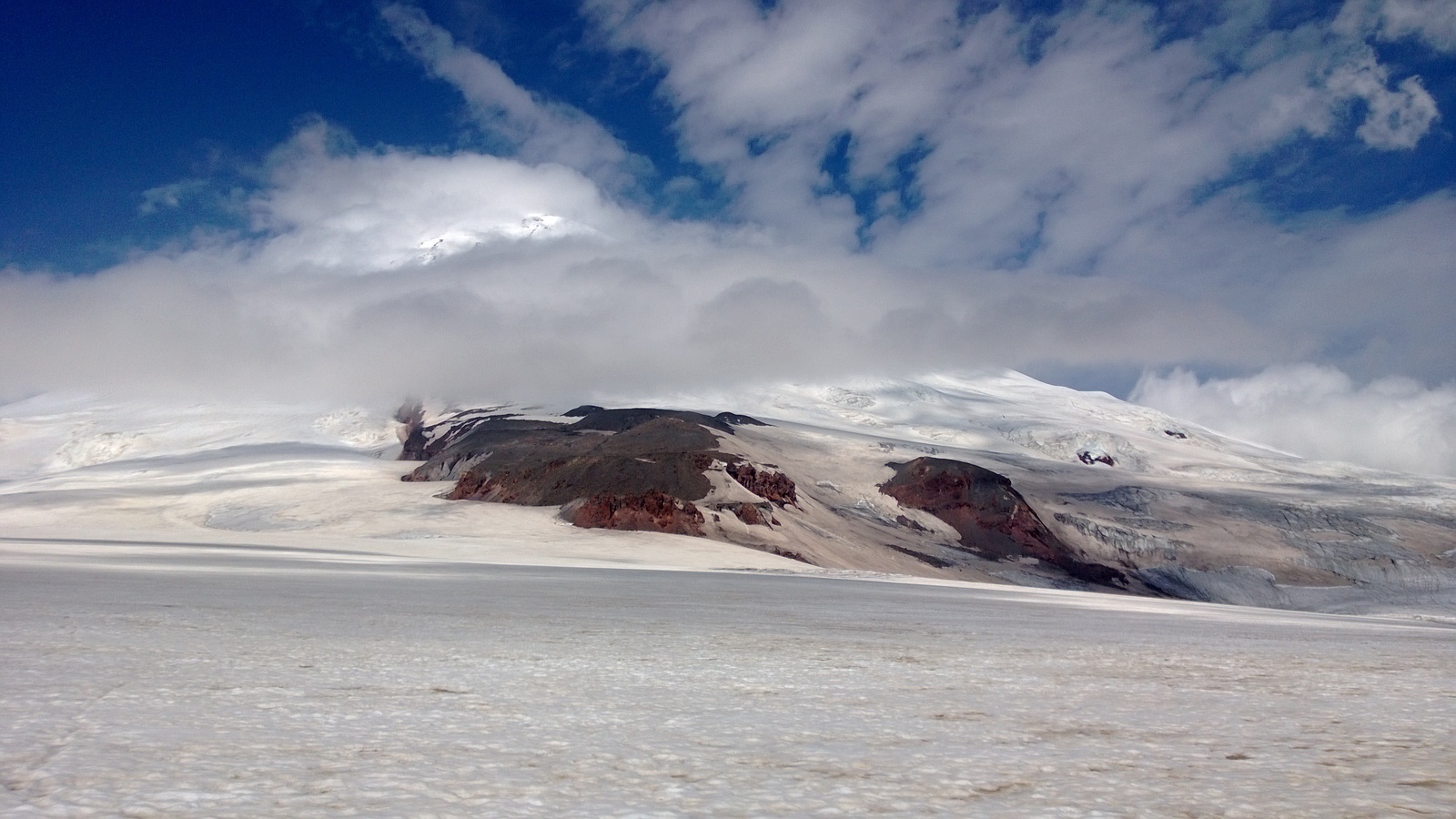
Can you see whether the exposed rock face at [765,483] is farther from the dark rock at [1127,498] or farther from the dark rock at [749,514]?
the dark rock at [1127,498]

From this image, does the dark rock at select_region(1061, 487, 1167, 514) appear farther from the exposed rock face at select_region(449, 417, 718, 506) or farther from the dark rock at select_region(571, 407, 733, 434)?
the exposed rock face at select_region(449, 417, 718, 506)

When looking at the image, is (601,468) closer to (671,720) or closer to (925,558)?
(925,558)

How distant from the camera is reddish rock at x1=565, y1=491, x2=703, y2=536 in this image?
220 ft

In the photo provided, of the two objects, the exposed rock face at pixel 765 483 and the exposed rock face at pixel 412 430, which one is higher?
the exposed rock face at pixel 412 430

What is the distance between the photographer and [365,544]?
54.6 m

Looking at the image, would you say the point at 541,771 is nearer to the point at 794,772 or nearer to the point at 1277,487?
the point at 794,772

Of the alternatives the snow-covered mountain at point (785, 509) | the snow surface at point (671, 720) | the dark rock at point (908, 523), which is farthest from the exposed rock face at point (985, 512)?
the snow surface at point (671, 720)

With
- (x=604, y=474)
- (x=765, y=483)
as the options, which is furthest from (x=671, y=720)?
(x=765, y=483)

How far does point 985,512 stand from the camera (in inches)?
3664

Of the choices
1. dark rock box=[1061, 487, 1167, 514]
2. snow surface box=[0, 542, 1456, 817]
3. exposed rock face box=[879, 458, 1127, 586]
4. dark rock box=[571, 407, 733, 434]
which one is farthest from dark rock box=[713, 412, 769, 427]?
snow surface box=[0, 542, 1456, 817]

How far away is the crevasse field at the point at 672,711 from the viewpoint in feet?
14.3

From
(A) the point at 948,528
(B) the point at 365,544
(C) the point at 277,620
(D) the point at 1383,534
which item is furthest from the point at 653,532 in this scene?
(D) the point at 1383,534

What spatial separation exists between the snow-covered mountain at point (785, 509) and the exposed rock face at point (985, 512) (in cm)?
23

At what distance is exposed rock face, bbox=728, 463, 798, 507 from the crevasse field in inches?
2346
